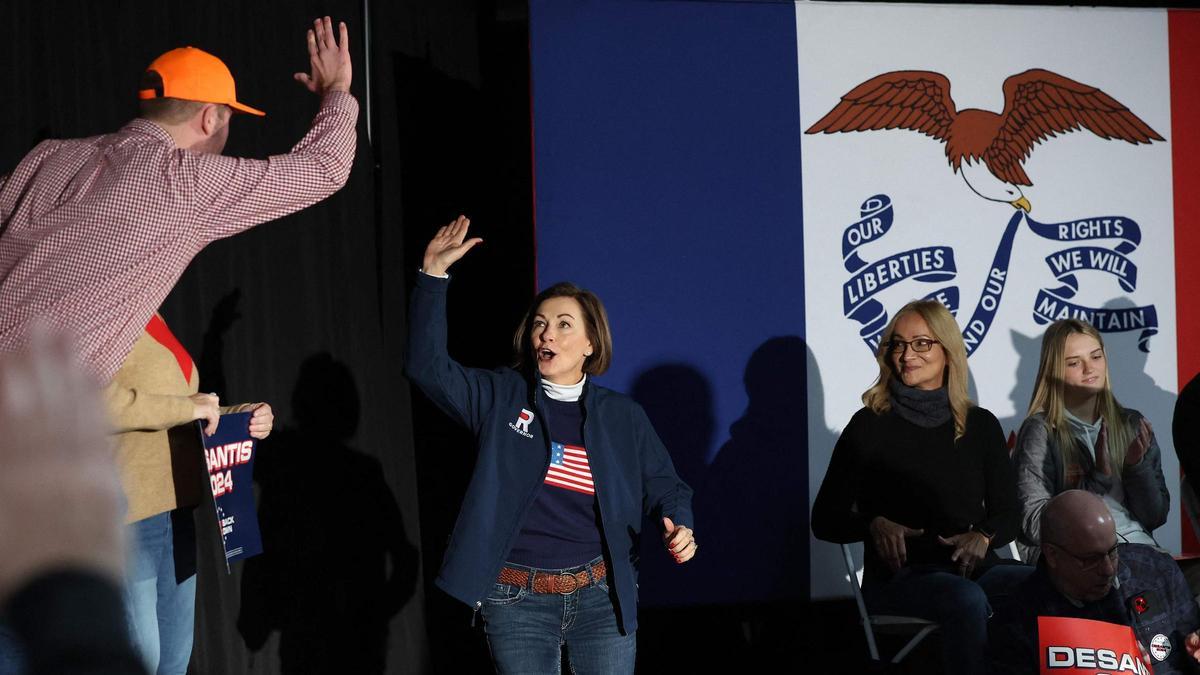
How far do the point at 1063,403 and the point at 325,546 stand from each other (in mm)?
2647

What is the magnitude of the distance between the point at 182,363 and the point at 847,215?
275 centimetres

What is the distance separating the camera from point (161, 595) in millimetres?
2559

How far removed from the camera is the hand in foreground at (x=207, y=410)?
7.88ft

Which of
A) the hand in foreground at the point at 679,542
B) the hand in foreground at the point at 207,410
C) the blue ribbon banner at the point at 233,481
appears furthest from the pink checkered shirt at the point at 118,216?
the hand in foreground at the point at 679,542

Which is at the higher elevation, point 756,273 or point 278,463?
point 756,273

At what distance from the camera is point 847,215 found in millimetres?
4453

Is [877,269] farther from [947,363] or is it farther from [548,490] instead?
[548,490]

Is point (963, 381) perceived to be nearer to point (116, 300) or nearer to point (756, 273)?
point (756, 273)

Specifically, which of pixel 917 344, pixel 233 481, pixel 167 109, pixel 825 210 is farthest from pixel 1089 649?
pixel 825 210

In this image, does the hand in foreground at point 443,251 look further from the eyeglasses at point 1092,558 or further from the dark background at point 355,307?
the eyeglasses at point 1092,558

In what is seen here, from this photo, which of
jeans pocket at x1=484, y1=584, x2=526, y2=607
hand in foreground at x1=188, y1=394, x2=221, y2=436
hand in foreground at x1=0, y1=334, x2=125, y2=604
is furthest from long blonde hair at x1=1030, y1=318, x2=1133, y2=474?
hand in foreground at x1=0, y1=334, x2=125, y2=604

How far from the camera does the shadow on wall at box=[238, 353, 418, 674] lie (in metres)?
3.87

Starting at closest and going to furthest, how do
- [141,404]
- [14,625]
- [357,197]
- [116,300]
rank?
[14,625] < [116,300] < [141,404] < [357,197]

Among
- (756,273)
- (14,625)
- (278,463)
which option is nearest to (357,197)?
(278,463)
